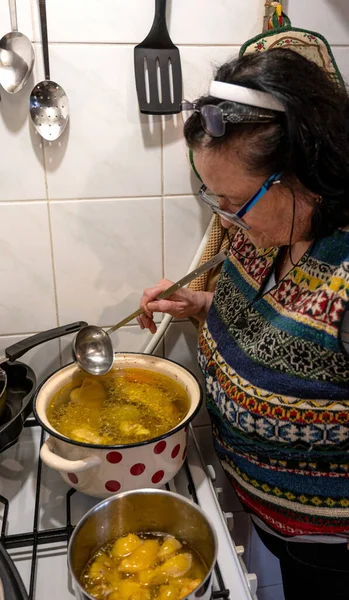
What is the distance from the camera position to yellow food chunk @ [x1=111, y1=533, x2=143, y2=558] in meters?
0.75

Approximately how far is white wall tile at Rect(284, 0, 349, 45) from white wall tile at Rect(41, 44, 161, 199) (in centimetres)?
33

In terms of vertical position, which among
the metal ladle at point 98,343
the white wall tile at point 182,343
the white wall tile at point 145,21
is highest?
the white wall tile at point 145,21

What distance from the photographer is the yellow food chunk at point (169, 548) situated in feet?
2.43

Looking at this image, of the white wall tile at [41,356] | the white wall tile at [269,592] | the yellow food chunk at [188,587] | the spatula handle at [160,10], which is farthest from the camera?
the white wall tile at [269,592]

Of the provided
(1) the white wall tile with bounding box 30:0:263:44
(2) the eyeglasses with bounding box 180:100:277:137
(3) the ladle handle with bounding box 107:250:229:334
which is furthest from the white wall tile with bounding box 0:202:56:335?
(2) the eyeglasses with bounding box 180:100:277:137

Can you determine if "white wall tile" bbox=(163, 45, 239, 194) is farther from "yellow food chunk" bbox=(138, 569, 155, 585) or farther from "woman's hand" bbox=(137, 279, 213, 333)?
"yellow food chunk" bbox=(138, 569, 155, 585)

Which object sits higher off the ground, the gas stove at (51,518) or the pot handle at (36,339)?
the pot handle at (36,339)

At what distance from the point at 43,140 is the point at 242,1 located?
452 millimetres

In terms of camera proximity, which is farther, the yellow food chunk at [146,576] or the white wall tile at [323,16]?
the white wall tile at [323,16]

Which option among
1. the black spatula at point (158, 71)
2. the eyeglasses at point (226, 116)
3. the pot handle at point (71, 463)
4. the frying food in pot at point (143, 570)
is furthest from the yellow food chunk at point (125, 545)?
the black spatula at point (158, 71)

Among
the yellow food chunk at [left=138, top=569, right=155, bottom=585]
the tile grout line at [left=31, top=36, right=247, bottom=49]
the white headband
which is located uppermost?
the tile grout line at [left=31, top=36, right=247, bottom=49]

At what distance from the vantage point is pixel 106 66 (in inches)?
36.8

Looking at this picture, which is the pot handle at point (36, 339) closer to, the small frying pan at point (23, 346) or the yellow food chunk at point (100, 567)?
the small frying pan at point (23, 346)

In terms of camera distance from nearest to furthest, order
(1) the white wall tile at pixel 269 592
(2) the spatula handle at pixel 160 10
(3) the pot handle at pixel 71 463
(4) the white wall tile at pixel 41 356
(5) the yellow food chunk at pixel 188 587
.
A: (5) the yellow food chunk at pixel 188 587
(3) the pot handle at pixel 71 463
(2) the spatula handle at pixel 160 10
(4) the white wall tile at pixel 41 356
(1) the white wall tile at pixel 269 592
